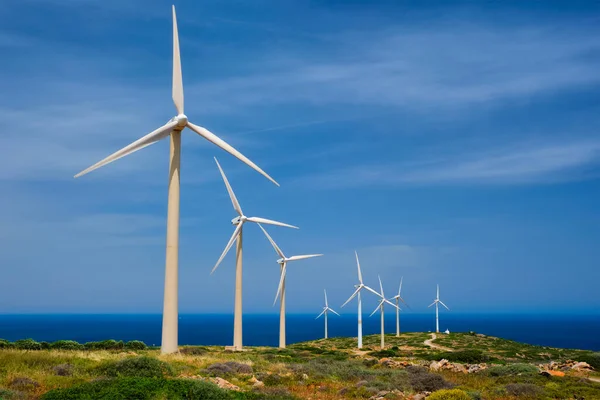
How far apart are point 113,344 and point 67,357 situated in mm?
14144

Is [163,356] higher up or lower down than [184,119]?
lower down

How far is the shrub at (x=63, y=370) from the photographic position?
23.6m

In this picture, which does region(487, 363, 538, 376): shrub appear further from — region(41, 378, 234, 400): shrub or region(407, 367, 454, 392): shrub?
region(41, 378, 234, 400): shrub

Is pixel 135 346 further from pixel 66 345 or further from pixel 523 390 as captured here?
pixel 523 390

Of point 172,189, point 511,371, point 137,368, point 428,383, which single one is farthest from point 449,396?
point 172,189

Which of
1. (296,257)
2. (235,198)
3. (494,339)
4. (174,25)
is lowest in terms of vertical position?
(494,339)

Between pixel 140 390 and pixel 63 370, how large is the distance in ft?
24.4

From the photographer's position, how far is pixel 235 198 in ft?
183

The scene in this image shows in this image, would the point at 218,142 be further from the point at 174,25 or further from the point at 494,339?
the point at 494,339

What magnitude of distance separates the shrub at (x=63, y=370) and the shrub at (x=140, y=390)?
13.6 ft

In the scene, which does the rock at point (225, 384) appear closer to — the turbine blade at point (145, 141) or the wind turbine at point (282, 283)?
the turbine blade at point (145, 141)

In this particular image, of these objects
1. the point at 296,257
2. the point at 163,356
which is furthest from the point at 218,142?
the point at 296,257

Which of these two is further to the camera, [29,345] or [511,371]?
[29,345]

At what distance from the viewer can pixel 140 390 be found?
18.6 m
